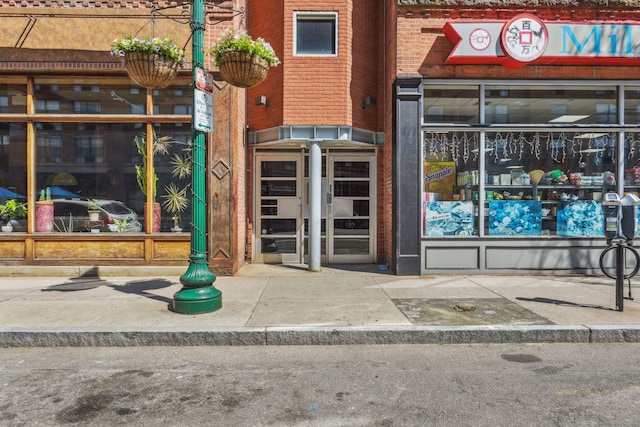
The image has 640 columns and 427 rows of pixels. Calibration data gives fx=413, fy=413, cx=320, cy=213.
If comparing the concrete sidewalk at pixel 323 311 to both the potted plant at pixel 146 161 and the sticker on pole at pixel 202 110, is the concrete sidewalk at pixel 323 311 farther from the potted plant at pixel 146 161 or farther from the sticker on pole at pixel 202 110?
the sticker on pole at pixel 202 110

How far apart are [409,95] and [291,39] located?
9.32ft

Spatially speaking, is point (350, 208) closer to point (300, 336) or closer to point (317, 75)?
point (317, 75)

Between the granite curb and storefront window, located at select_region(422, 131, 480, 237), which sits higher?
storefront window, located at select_region(422, 131, 480, 237)

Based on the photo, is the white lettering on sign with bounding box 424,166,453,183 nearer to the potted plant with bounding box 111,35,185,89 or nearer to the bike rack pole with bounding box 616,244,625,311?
the bike rack pole with bounding box 616,244,625,311

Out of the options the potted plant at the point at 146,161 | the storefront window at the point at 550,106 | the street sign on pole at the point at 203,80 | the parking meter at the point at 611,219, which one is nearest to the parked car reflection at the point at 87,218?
the potted plant at the point at 146,161

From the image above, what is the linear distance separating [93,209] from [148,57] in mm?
4561

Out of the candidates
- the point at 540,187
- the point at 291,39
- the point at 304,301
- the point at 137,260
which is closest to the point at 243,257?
the point at 137,260

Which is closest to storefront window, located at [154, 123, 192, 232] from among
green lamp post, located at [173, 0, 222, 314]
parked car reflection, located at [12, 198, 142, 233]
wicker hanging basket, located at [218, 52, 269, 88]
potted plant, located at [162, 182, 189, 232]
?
potted plant, located at [162, 182, 189, 232]

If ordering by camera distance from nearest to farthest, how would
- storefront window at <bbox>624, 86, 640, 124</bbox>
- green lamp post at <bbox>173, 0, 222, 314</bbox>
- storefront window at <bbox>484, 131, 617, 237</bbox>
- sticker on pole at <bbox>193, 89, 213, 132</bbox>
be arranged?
sticker on pole at <bbox>193, 89, 213, 132</bbox> < green lamp post at <bbox>173, 0, 222, 314</bbox> < storefront window at <bbox>624, 86, 640, 124</bbox> < storefront window at <bbox>484, 131, 617, 237</bbox>

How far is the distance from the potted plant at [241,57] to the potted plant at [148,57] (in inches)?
20.8

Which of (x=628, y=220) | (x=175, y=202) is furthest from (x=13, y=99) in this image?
(x=628, y=220)

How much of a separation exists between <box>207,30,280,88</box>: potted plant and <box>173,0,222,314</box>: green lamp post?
355 millimetres

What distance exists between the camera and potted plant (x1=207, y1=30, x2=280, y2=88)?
17.5ft

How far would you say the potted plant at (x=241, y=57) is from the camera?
533 cm
